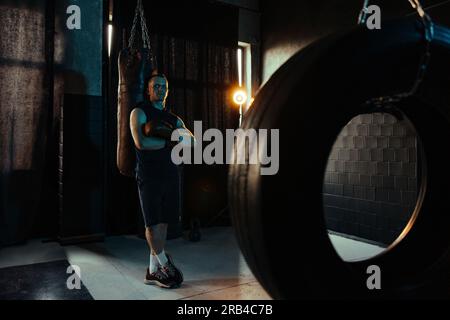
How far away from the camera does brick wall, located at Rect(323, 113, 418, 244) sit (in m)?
3.20

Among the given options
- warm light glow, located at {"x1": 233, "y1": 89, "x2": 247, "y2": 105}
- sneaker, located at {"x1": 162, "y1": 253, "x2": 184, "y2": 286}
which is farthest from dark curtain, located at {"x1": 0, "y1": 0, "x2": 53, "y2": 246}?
warm light glow, located at {"x1": 233, "y1": 89, "x2": 247, "y2": 105}

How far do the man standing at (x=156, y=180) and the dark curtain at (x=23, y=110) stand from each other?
1715 mm

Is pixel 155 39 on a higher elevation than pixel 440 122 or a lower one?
higher

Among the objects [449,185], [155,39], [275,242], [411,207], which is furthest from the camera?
[155,39]

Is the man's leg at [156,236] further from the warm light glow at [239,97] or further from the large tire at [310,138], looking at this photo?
the warm light glow at [239,97]

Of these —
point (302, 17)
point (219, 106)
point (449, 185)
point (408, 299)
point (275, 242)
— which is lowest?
point (408, 299)

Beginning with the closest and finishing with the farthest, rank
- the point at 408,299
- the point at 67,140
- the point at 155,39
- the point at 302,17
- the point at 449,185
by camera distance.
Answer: the point at 408,299, the point at 449,185, the point at 67,140, the point at 155,39, the point at 302,17

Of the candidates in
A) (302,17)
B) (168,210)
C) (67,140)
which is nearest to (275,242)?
(168,210)

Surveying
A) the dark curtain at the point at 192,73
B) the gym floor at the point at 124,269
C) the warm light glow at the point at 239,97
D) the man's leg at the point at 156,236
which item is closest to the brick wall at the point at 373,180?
the gym floor at the point at 124,269

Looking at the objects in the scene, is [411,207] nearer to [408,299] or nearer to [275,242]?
[408,299]

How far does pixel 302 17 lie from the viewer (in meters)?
4.29

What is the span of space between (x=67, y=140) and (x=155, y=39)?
1.55 m

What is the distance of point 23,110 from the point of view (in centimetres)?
336

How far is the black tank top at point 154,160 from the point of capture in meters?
2.26
